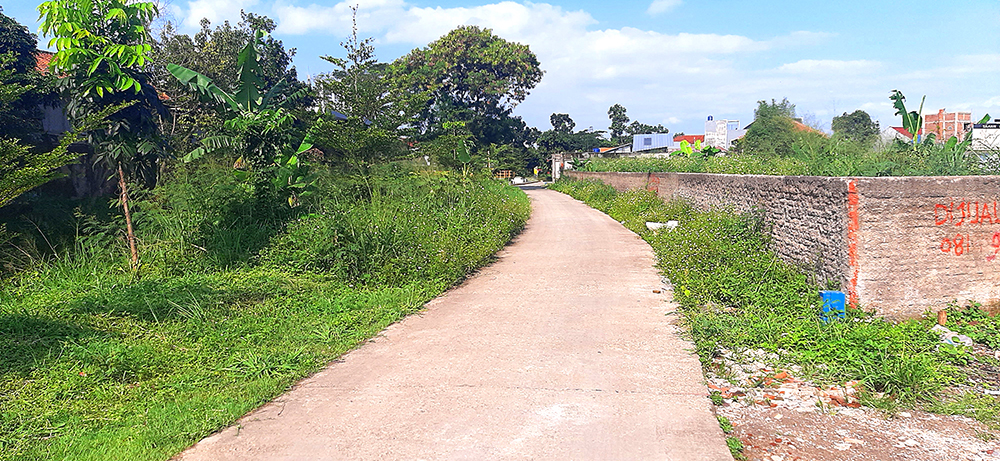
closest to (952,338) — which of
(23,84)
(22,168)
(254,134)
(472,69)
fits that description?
(22,168)

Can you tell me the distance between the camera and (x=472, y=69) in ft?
153

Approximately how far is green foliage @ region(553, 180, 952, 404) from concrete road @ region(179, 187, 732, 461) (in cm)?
49

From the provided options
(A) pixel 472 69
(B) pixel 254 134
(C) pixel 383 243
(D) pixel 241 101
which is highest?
(A) pixel 472 69

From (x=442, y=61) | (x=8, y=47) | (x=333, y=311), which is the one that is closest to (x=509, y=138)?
(x=442, y=61)

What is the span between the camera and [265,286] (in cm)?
773

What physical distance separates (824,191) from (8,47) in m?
13.0

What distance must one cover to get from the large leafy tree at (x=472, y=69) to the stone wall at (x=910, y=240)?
38952 mm

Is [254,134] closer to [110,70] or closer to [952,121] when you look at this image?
[110,70]

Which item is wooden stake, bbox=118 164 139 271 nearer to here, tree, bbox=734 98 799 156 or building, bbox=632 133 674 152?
tree, bbox=734 98 799 156

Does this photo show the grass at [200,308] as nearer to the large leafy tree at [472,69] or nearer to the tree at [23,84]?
the tree at [23,84]

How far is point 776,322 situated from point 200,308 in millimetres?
5990

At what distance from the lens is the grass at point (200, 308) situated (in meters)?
4.33

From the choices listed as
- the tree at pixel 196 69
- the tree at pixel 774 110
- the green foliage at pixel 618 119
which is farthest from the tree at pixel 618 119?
the tree at pixel 196 69

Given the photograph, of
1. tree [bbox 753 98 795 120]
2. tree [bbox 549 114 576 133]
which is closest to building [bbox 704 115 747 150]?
tree [bbox 753 98 795 120]
